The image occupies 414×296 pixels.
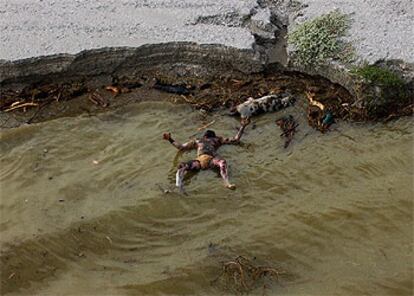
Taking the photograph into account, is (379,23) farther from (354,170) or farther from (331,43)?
(354,170)

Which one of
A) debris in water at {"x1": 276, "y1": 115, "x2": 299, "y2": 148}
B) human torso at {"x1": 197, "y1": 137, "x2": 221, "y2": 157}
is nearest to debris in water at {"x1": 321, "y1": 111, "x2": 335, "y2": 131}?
debris in water at {"x1": 276, "y1": 115, "x2": 299, "y2": 148}

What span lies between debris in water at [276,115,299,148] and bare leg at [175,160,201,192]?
2.41ft

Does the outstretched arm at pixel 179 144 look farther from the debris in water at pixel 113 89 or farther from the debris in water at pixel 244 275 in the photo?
the debris in water at pixel 244 275

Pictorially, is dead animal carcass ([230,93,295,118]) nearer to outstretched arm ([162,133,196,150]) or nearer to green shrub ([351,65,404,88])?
outstretched arm ([162,133,196,150])

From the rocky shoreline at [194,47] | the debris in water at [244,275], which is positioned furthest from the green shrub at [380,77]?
the debris in water at [244,275]

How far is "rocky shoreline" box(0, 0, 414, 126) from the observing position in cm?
524

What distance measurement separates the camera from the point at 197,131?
5.07 m

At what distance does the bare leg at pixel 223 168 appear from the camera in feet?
14.7

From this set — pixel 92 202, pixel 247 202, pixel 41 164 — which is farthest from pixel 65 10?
pixel 247 202

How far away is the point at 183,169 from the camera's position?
4.60 m

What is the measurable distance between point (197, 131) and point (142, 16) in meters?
1.52

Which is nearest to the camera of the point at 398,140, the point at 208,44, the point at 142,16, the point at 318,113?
the point at 398,140

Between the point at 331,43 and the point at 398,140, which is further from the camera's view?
the point at 331,43

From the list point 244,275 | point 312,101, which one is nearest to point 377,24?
point 312,101
